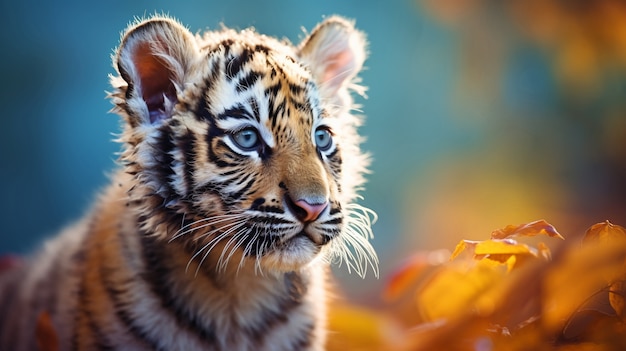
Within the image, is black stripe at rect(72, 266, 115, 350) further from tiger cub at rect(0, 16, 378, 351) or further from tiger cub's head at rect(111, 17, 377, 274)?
tiger cub's head at rect(111, 17, 377, 274)

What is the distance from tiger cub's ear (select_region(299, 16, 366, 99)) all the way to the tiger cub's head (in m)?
0.09

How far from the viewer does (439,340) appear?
56 cm

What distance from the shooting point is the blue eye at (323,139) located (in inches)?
39.0

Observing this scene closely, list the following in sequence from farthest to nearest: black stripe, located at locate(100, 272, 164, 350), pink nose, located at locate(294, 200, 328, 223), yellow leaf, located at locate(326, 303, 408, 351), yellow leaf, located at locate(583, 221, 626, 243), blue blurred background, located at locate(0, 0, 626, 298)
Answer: blue blurred background, located at locate(0, 0, 626, 298) → yellow leaf, located at locate(326, 303, 408, 351) → black stripe, located at locate(100, 272, 164, 350) → pink nose, located at locate(294, 200, 328, 223) → yellow leaf, located at locate(583, 221, 626, 243)

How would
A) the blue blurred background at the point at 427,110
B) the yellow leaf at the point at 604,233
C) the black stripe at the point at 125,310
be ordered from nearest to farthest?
the yellow leaf at the point at 604,233 → the black stripe at the point at 125,310 → the blue blurred background at the point at 427,110

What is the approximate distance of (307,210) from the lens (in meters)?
0.85

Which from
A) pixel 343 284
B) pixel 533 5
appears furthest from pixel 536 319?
pixel 533 5

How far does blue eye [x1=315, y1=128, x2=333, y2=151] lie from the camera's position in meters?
0.99

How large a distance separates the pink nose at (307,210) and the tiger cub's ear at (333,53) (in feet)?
0.93

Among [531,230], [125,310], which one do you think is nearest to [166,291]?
[125,310]

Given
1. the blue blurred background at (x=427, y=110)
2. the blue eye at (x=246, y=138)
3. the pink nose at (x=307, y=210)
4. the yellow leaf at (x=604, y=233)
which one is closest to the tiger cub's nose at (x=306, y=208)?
the pink nose at (x=307, y=210)

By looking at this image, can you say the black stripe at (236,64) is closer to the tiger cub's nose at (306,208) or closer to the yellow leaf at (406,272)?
the tiger cub's nose at (306,208)

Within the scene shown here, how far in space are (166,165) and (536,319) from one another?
55 centimetres

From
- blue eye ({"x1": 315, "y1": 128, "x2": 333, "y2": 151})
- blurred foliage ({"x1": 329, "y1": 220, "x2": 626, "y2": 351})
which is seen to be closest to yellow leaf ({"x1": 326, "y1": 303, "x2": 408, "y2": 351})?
blurred foliage ({"x1": 329, "y1": 220, "x2": 626, "y2": 351})
